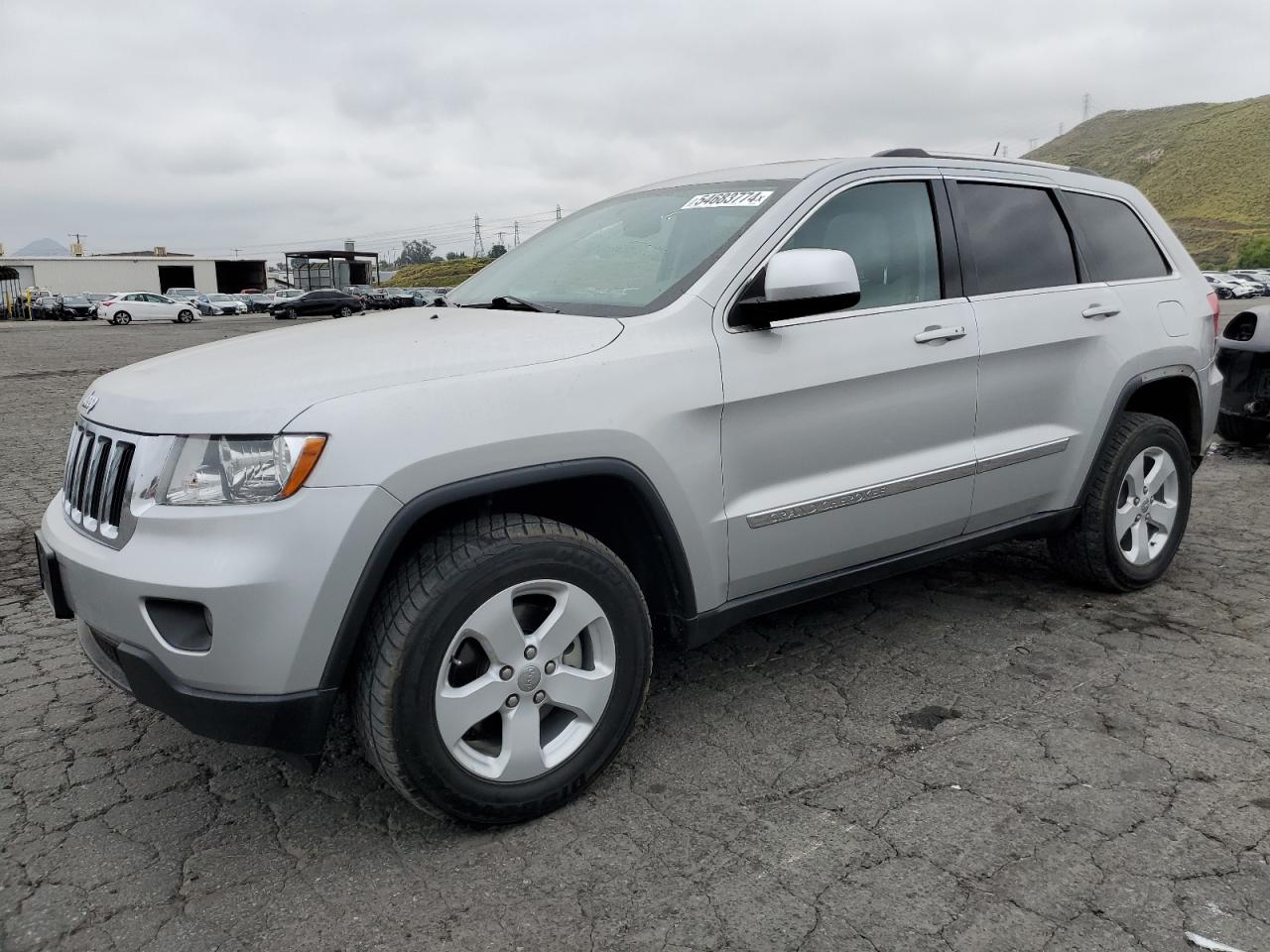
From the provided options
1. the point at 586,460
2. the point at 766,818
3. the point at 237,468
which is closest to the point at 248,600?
the point at 237,468

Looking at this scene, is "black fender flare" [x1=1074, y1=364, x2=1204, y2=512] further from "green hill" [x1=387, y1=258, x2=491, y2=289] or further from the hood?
"green hill" [x1=387, y1=258, x2=491, y2=289]

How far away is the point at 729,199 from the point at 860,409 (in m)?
0.82

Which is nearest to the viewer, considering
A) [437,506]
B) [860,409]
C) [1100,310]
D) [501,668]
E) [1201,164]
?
[437,506]

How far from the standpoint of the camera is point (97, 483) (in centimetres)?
265

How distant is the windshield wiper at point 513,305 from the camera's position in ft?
10.6

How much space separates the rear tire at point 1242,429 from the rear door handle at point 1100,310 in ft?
12.9

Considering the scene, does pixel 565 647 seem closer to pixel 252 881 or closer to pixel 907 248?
pixel 252 881

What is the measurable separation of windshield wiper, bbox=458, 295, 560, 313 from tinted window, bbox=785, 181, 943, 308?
2.67 ft

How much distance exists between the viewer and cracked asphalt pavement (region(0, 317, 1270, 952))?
229 centimetres

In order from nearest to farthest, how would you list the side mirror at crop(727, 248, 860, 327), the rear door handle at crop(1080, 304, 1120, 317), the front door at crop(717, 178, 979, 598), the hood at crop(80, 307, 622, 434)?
the hood at crop(80, 307, 622, 434) < the side mirror at crop(727, 248, 860, 327) < the front door at crop(717, 178, 979, 598) < the rear door handle at crop(1080, 304, 1120, 317)

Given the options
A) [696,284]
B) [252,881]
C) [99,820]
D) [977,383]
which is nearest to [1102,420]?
[977,383]

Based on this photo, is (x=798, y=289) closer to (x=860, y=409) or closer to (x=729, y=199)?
(x=860, y=409)

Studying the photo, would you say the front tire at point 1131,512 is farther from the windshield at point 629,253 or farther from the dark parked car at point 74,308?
the dark parked car at point 74,308

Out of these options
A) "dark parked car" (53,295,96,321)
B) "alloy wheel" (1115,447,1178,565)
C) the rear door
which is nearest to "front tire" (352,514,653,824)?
the rear door
